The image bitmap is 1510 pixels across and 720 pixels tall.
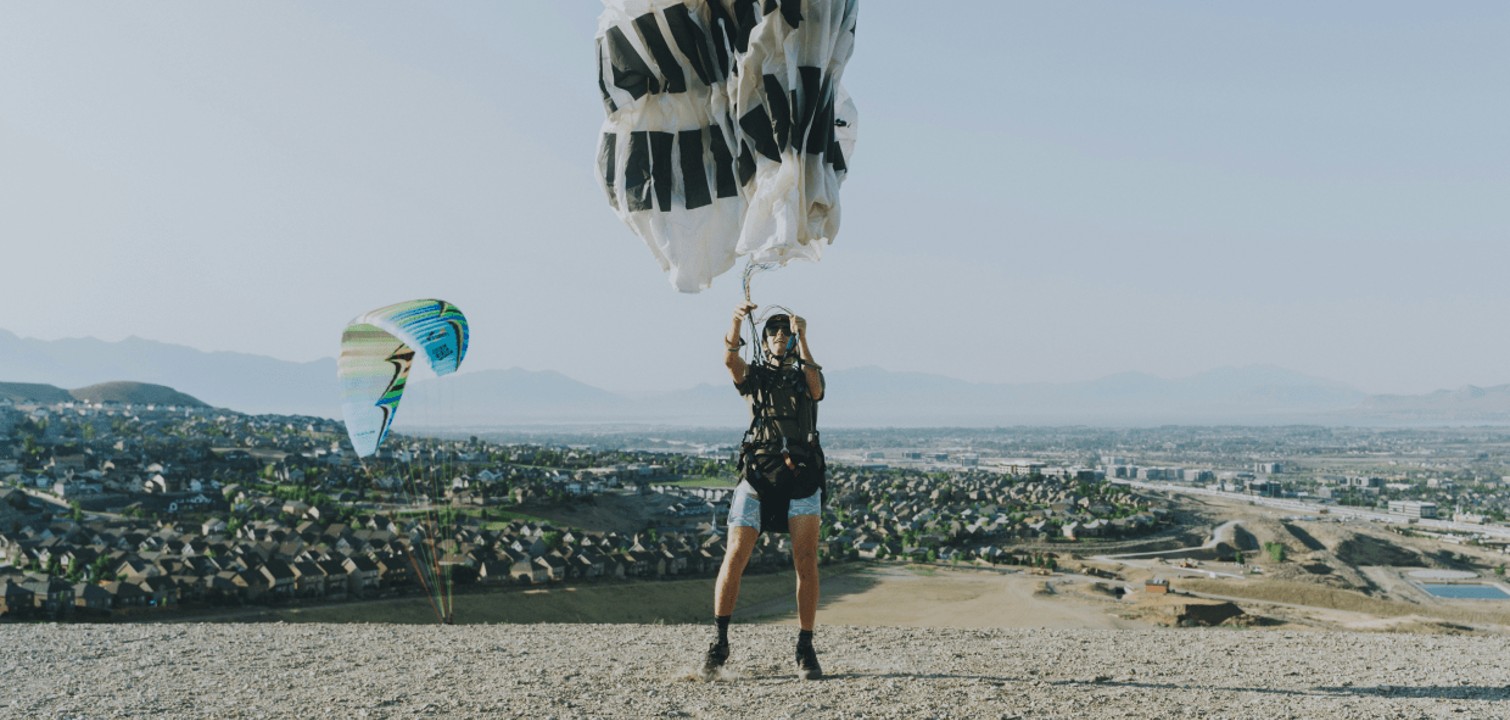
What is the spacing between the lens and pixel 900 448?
604ft

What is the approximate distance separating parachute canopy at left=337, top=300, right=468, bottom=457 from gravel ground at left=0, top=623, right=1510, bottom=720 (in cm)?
300

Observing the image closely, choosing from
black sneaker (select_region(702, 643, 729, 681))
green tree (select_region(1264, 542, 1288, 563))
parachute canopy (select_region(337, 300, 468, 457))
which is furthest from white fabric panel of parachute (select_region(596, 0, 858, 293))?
green tree (select_region(1264, 542, 1288, 563))

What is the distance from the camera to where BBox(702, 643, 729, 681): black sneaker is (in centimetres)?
525

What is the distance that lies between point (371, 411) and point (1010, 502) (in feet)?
202

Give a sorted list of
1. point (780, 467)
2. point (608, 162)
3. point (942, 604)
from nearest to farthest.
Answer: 1. point (780, 467)
2. point (608, 162)
3. point (942, 604)

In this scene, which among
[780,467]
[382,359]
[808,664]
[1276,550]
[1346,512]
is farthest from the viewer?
[1346,512]

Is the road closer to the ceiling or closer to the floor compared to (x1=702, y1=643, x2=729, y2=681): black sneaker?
closer to the floor

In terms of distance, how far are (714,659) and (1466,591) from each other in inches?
1516

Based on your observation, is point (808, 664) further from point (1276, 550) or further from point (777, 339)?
point (1276, 550)

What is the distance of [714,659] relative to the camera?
209 inches

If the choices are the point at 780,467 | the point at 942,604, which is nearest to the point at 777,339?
the point at 780,467

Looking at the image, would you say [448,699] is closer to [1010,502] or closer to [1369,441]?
[1010,502]

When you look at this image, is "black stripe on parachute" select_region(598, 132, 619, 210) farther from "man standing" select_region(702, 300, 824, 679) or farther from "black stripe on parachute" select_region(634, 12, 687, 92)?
"man standing" select_region(702, 300, 824, 679)

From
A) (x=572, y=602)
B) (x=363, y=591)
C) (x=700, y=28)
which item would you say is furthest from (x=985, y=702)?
(x=363, y=591)
